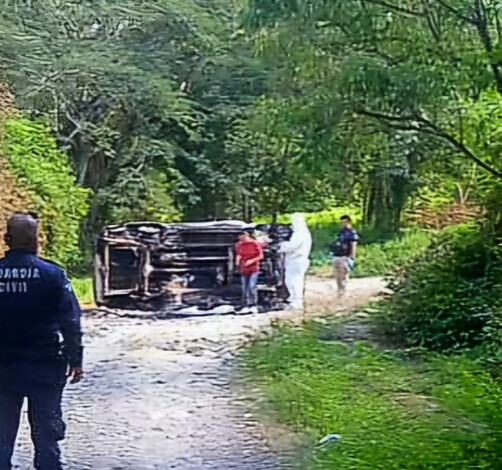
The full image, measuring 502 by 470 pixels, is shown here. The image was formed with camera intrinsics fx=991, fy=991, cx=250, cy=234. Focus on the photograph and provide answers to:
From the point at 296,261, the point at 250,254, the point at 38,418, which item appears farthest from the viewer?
the point at 296,261

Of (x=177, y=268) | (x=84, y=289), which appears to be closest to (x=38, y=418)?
(x=177, y=268)

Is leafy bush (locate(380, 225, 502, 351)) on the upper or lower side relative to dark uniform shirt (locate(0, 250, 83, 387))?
lower

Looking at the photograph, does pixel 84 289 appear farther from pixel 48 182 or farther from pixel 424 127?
pixel 424 127

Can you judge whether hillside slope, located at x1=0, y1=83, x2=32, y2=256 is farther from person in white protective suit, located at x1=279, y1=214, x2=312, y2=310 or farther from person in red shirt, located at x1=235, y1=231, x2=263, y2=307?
person in white protective suit, located at x1=279, y1=214, x2=312, y2=310

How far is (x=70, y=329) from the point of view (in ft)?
11.4

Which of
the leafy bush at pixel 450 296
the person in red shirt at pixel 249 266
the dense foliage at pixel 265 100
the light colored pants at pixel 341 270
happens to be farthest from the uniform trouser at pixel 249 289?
the leafy bush at pixel 450 296

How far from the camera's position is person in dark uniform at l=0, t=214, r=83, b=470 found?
11.2ft

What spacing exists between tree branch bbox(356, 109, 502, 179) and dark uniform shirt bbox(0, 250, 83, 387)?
13.1 ft

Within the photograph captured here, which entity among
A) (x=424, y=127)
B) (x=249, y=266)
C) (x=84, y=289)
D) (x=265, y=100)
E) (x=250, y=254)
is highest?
(x=265, y=100)

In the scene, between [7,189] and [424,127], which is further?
[7,189]

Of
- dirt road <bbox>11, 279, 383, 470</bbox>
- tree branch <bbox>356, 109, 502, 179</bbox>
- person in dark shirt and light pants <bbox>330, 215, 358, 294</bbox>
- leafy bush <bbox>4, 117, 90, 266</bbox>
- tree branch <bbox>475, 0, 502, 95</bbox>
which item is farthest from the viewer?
person in dark shirt and light pants <bbox>330, 215, 358, 294</bbox>

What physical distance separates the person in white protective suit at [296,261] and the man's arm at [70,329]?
706 centimetres

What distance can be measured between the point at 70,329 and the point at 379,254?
425 inches

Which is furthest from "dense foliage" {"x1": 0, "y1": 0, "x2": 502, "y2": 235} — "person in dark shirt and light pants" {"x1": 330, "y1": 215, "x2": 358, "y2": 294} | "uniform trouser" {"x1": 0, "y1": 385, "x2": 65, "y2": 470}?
"uniform trouser" {"x1": 0, "y1": 385, "x2": 65, "y2": 470}
